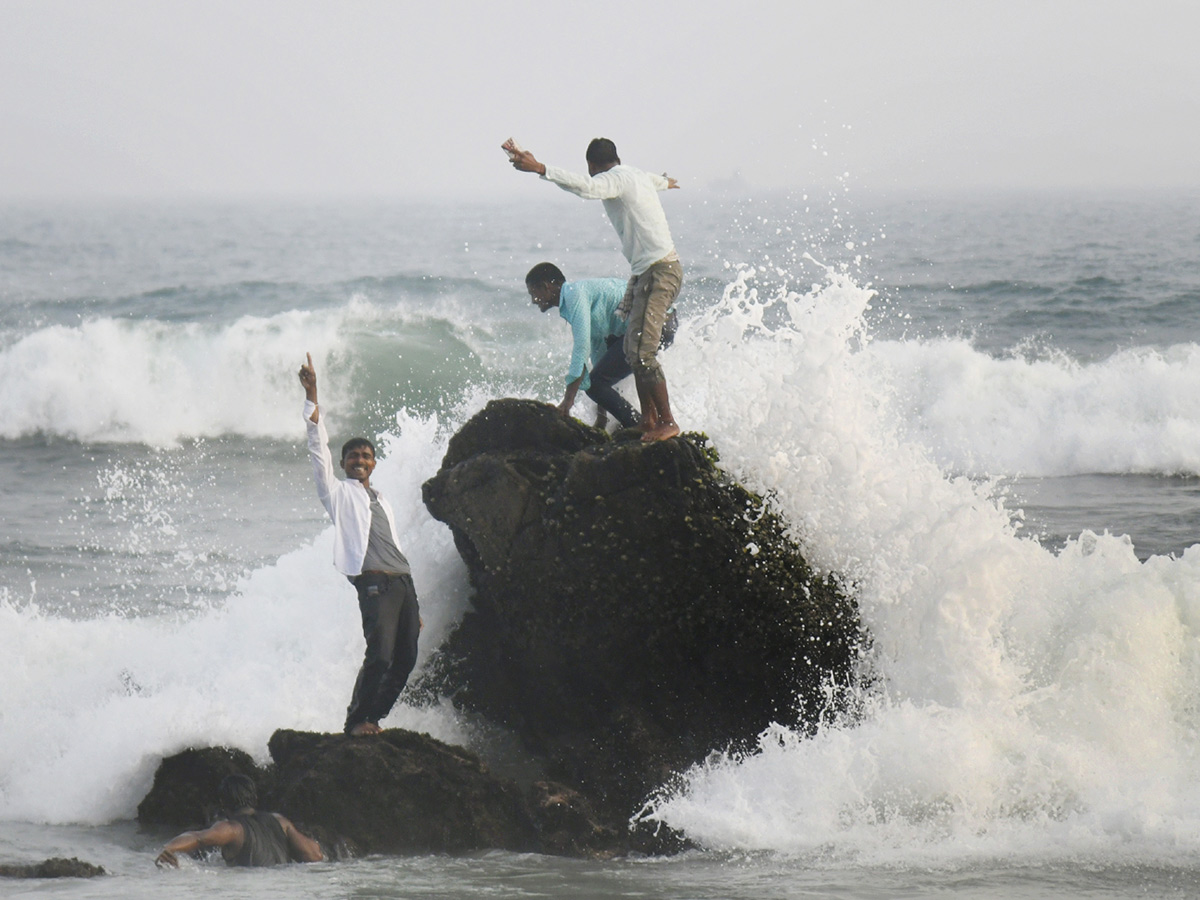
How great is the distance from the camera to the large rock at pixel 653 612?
6293mm

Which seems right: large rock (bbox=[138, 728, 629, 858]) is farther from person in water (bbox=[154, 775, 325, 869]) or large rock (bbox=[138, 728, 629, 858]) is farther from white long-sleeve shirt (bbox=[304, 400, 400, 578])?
white long-sleeve shirt (bbox=[304, 400, 400, 578])

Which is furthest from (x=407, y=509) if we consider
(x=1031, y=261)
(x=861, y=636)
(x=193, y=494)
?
(x=1031, y=261)

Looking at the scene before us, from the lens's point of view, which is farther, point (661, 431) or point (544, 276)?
point (544, 276)

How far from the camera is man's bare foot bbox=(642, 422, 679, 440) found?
6625 mm

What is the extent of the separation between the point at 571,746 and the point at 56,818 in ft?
9.71

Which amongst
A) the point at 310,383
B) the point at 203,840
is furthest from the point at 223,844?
the point at 310,383

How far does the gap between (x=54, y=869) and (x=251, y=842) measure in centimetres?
83

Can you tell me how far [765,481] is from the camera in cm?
658

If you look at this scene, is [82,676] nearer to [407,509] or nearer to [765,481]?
[407,509]

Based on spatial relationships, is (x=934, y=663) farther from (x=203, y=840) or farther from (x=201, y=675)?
(x=201, y=675)

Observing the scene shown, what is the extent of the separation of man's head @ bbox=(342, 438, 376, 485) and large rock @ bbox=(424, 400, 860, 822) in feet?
2.34

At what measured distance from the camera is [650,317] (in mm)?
6793

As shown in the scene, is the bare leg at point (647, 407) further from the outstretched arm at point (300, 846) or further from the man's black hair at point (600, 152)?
the outstretched arm at point (300, 846)

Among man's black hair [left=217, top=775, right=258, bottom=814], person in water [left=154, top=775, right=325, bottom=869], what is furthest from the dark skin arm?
man's black hair [left=217, top=775, right=258, bottom=814]
